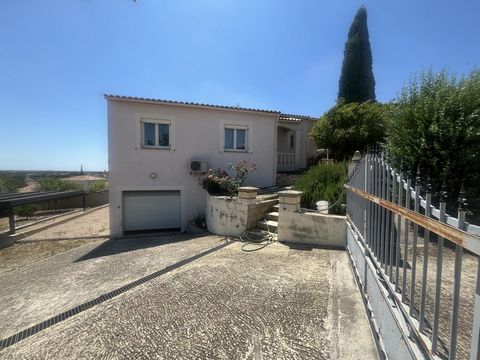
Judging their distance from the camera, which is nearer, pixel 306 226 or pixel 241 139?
pixel 306 226

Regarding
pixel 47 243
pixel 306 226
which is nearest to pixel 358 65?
pixel 306 226

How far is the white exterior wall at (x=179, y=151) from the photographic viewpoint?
10.9 m

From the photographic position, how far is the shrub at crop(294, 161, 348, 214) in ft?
24.6

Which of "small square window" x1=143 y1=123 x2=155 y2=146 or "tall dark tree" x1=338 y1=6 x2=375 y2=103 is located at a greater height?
"tall dark tree" x1=338 y1=6 x2=375 y2=103

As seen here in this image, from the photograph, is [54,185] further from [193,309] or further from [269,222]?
[193,309]

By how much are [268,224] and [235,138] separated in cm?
577

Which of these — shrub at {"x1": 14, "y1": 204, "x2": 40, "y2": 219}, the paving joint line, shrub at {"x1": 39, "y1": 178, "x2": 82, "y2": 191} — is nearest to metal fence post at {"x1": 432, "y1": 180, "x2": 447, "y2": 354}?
the paving joint line

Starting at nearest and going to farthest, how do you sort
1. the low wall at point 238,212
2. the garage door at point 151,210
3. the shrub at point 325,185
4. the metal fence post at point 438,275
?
1. the metal fence post at point 438,275
2. the shrub at point 325,185
3. the low wall at point 238,212
4. the garage door at point 151,210

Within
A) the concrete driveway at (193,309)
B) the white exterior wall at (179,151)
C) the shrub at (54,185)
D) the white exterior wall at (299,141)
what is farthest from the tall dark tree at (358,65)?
the shrub at (54,185)

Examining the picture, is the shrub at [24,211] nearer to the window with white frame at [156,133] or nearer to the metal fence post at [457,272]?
the window with white frame at [156,133]

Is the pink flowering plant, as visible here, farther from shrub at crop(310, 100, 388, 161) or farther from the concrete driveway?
shrub at crop(310, 100, 388, 161)

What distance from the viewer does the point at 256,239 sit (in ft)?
24.4

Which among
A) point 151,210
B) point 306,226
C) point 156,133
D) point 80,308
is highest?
point 156,133

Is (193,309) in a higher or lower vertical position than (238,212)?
lower
